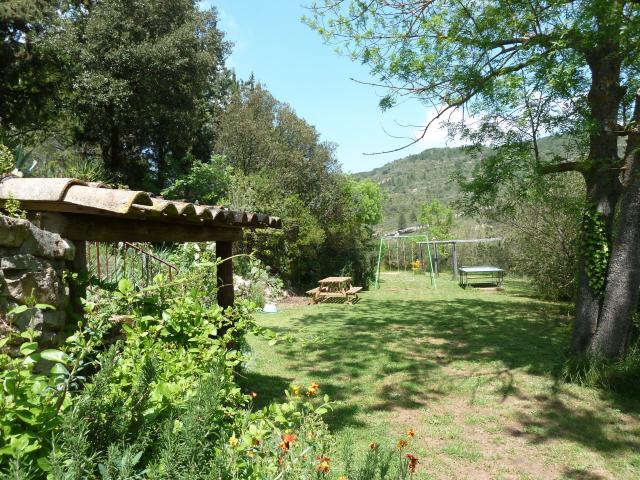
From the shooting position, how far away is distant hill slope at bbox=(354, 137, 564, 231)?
55906 millimetres

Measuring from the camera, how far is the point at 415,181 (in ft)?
232

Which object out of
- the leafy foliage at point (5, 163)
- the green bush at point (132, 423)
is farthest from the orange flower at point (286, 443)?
the leafy foliage at point (5, 163)

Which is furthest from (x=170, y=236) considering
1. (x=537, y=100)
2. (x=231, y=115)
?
(x=231, y=115)

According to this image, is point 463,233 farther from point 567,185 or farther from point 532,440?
point 532,440

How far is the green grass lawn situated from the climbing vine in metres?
1.17

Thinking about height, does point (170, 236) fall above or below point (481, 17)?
below

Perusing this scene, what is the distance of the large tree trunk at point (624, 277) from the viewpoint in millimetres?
5281

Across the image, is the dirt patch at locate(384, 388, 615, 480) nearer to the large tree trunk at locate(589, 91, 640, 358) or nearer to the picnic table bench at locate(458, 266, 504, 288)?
the large tree trunk at locate(589, 91, 640, 358)

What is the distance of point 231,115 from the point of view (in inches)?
617

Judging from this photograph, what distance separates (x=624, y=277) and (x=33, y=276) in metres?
5.92

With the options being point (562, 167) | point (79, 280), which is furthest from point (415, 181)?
point (79, 280)

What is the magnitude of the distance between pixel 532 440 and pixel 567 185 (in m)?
8.52

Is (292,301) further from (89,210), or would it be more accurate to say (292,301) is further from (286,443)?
(286,443)

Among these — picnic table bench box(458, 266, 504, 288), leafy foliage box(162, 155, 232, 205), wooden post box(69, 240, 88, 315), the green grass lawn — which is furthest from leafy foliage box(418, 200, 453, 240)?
wooden post box(69, 240, 88, 315)
